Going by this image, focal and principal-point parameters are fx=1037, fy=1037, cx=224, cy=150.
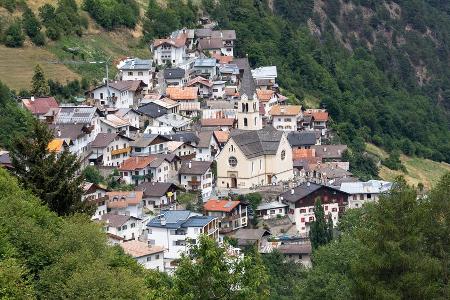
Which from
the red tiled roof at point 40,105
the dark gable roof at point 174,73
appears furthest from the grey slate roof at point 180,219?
the dark gable roof at point 174,73

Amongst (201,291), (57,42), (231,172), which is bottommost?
(201,291)

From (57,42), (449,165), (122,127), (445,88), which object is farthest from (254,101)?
(445,88)

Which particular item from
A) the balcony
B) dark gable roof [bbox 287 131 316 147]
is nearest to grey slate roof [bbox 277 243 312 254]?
the balcony

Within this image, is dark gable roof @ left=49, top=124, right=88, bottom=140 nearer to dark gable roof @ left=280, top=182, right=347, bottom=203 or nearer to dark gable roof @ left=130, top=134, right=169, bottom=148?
dark gable roof @ left=130, top=134, right=169, bottom=148

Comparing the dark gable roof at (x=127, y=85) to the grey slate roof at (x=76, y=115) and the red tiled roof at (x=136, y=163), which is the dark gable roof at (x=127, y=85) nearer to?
the grey slate roof at (x=76, y=115)

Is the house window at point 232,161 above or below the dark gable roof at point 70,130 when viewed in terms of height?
below

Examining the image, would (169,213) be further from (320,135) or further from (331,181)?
(320,135)

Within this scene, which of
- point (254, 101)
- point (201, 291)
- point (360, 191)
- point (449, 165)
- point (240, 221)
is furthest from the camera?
point (449, 165)
